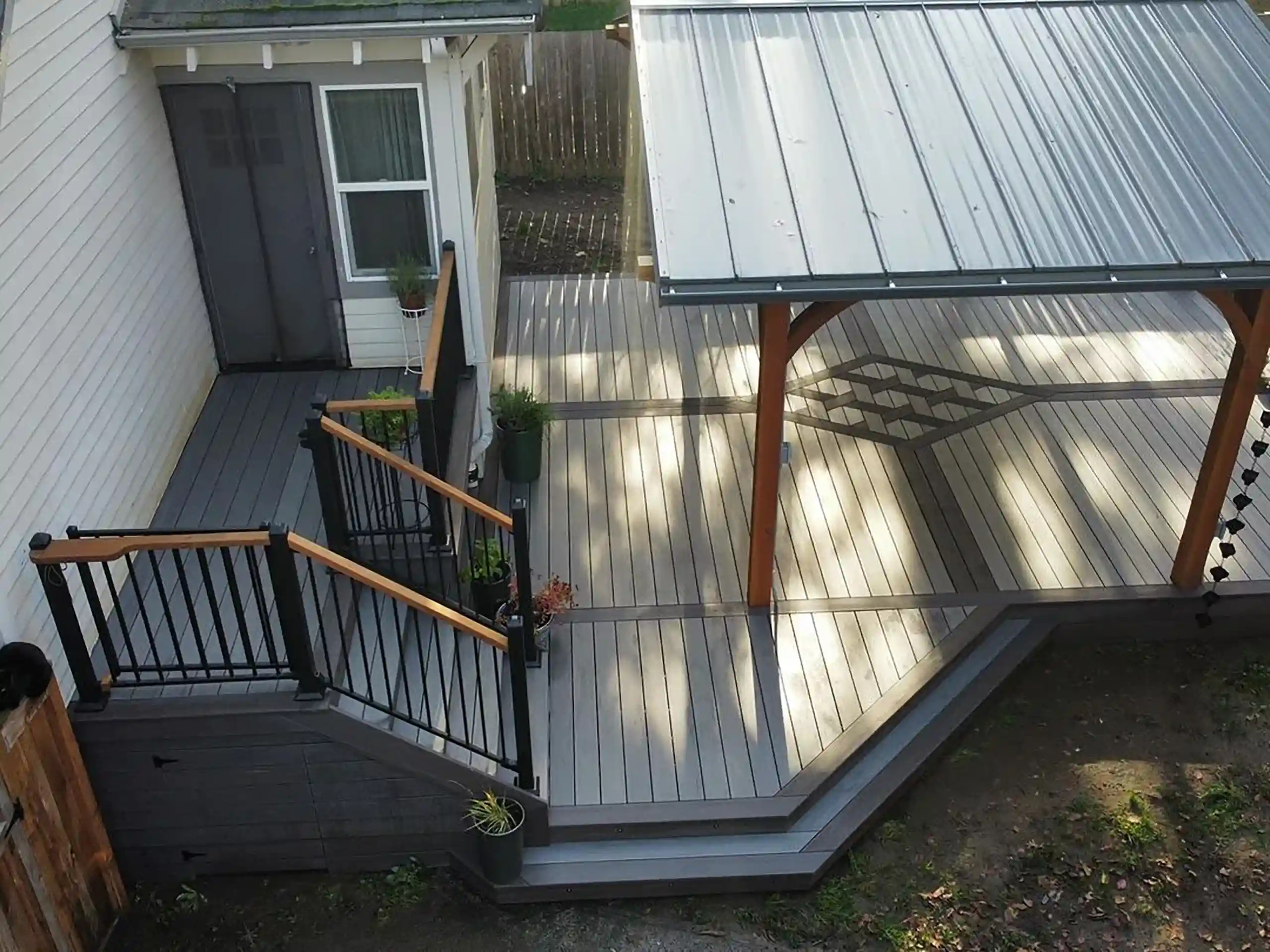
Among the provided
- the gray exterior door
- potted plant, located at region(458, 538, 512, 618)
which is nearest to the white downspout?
the gray exterior door

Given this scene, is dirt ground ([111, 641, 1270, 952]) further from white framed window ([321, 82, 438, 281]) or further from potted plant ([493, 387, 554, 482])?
white framed window ([321, 82, 438, 281])

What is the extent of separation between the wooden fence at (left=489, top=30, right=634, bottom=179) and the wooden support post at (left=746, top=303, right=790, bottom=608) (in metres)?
8.08

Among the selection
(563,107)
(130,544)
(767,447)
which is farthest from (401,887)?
(563,107)

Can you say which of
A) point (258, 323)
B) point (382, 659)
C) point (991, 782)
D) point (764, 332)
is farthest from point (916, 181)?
point (258, 323)

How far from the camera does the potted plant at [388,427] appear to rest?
20.7 feet

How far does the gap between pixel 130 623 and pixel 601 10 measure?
39.0 feet

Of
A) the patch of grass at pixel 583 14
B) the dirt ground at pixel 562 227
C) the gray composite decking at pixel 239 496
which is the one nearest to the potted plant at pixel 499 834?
the gray composite decking at pixel 239 496

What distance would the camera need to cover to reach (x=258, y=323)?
7410mm

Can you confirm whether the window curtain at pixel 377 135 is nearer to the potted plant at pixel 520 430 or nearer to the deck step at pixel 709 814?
the potted plant at pixel 520 430

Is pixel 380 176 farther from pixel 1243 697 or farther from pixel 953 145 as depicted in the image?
pixel 1243 697

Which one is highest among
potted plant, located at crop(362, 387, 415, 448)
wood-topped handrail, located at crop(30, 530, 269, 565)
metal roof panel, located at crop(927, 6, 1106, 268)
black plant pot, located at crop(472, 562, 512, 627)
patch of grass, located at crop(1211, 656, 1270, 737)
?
metal roof panel, located at crop(927, 6, 1106, 268)

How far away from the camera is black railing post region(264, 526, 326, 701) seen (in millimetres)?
4598

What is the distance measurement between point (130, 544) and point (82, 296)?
1.62 meters

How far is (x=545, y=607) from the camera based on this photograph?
633 centimetres
